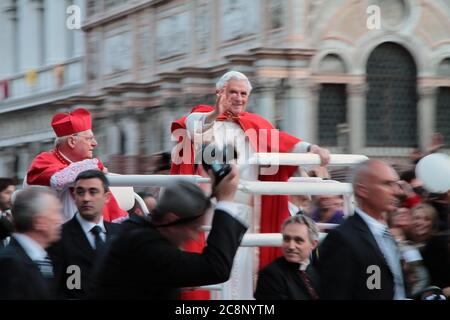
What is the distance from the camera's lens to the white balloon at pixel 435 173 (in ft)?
31.0

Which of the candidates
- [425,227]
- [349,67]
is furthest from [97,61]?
[425,227]

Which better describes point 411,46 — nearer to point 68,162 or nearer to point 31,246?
point 68,162

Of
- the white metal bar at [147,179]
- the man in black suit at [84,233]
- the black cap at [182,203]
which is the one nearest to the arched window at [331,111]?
the white metal bar at [147,179]

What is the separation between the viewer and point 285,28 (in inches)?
872

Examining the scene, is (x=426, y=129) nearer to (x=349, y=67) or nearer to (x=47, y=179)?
(x=349, y=67)

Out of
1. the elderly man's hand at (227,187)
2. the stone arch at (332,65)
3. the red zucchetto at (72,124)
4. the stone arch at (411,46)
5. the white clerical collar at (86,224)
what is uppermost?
the stone arch at (411,46)

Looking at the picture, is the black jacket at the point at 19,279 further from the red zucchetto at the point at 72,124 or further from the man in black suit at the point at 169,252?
the red zucchetto at the point at 72,124

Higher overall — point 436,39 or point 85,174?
point 436,39

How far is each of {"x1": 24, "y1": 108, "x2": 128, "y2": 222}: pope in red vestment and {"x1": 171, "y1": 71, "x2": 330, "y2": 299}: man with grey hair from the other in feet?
1.74

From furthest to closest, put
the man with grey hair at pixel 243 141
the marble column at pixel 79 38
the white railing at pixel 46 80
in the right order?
the white railing at pixel 46 80
the marble column at pixel 79 38
the man with grey hair at pixel 243 141

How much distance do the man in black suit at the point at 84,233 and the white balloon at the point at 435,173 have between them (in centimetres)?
301

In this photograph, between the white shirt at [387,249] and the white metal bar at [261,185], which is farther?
the white metal bar at [261,185]

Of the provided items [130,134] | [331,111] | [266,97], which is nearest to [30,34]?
[130,134]

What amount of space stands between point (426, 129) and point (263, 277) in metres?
17.2
